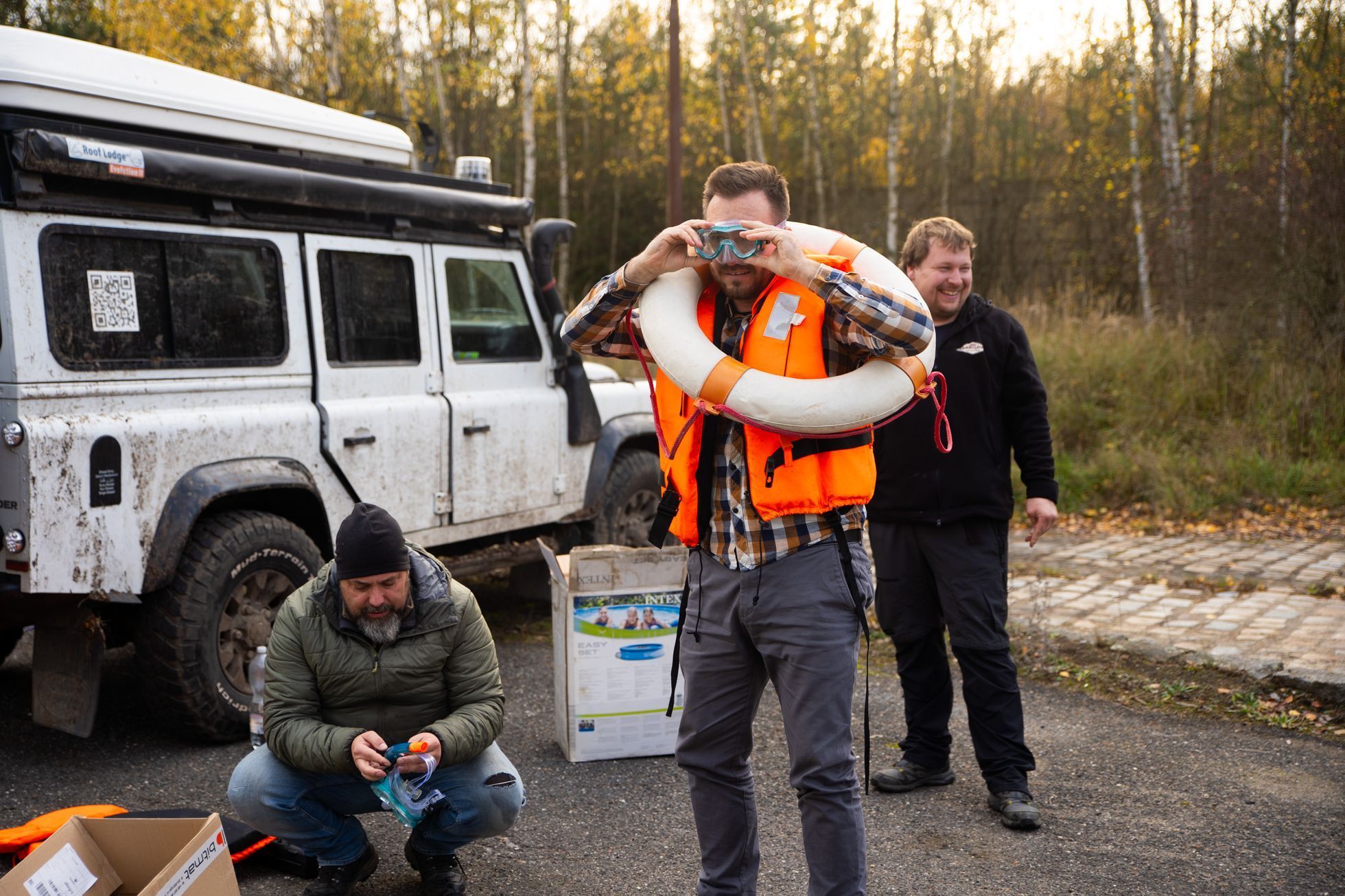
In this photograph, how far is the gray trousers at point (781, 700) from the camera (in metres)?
2.68

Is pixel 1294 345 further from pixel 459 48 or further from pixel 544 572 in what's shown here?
pixel 459 48

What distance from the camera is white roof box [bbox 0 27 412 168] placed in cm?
403

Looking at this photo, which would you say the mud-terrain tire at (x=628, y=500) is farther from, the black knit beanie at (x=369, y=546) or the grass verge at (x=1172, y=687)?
the black knit beanie at (x=369, y=546)

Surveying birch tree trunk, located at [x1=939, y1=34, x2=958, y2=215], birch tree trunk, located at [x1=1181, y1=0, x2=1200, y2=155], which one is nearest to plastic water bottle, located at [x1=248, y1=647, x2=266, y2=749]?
birch tree trunk, located at [x1=1181, y1=0, x2=1200, y2=155]

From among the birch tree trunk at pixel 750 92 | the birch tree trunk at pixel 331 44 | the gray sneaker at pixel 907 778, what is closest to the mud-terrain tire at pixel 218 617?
the gray sneaker at pixel 907 778

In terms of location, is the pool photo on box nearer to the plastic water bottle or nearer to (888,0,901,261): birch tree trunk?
the plastic water bottle

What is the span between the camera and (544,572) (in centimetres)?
660

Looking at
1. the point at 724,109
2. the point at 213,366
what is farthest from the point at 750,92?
the point at 213,366

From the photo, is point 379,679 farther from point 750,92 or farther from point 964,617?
point 750,92

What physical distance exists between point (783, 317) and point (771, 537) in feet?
1.75

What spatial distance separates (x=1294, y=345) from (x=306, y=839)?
34.5ft

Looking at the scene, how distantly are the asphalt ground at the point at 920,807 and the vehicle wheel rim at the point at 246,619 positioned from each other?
1.10 feet

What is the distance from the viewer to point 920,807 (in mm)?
4082

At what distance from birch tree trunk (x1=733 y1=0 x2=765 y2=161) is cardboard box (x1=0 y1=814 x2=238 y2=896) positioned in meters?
21.4
